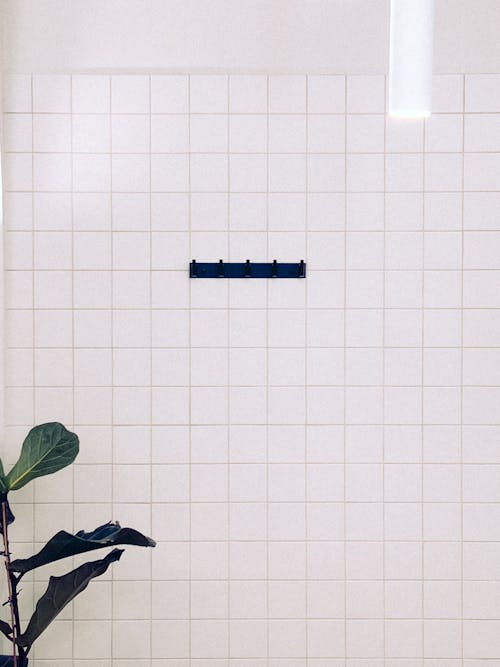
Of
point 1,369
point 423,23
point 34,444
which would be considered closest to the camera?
point 423,23

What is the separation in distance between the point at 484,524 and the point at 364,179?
1165 millimetres

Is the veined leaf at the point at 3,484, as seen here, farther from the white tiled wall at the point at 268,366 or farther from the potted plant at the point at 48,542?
the white tiled wall at the point at 268,366

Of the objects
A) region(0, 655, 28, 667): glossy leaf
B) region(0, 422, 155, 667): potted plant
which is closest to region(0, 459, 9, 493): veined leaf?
region(0, 422, 155, 667): potted plant

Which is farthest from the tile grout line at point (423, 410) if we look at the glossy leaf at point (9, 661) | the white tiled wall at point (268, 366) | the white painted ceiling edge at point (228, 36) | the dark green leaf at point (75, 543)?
the glossy leaf at point (9, 661)

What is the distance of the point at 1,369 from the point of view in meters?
2.34

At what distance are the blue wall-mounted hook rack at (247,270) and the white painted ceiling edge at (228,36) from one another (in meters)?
0.61

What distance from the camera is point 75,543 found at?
192cm

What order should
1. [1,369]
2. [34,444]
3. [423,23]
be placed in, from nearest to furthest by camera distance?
[423,23] < [34,444] < [1,369]

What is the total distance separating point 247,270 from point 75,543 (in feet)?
3.15

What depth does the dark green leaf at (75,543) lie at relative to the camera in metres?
1.91

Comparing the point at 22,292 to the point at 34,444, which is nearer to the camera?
the point at 34,444

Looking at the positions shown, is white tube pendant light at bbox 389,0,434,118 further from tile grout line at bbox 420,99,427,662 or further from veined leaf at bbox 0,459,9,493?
veined leaf at bbox 0,459,9,493

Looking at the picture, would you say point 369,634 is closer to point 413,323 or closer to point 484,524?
point 484,524

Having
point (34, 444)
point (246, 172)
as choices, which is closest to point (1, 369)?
point (34, 444)
